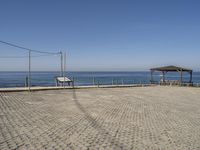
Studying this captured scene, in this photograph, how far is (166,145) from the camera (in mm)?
7051

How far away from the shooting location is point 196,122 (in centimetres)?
1051

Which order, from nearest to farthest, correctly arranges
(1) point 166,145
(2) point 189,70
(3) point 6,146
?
(3) point 6,146 < (1) point 166,145 < (2) point 189,70

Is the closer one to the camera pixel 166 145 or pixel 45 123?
pixel 166 145

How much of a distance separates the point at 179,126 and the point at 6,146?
6720mm

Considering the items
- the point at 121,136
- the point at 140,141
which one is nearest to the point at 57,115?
the point at 121,136

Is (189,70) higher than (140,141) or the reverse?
higher

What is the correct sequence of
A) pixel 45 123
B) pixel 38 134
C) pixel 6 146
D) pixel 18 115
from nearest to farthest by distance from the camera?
pixel 6 146
pixel 38 134
pixel 45 123
pixel 18 115

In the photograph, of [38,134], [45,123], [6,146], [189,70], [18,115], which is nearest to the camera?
[6,146]

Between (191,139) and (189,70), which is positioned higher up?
(189,70)

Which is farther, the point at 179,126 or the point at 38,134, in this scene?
the point at 179,126

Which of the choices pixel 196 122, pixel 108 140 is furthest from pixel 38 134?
pixel 196 122

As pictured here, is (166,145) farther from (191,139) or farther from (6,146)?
(6,146)

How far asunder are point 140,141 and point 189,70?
28.9 meters

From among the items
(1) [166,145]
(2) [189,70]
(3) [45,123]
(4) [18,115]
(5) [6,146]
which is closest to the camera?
(5) [6,146]
